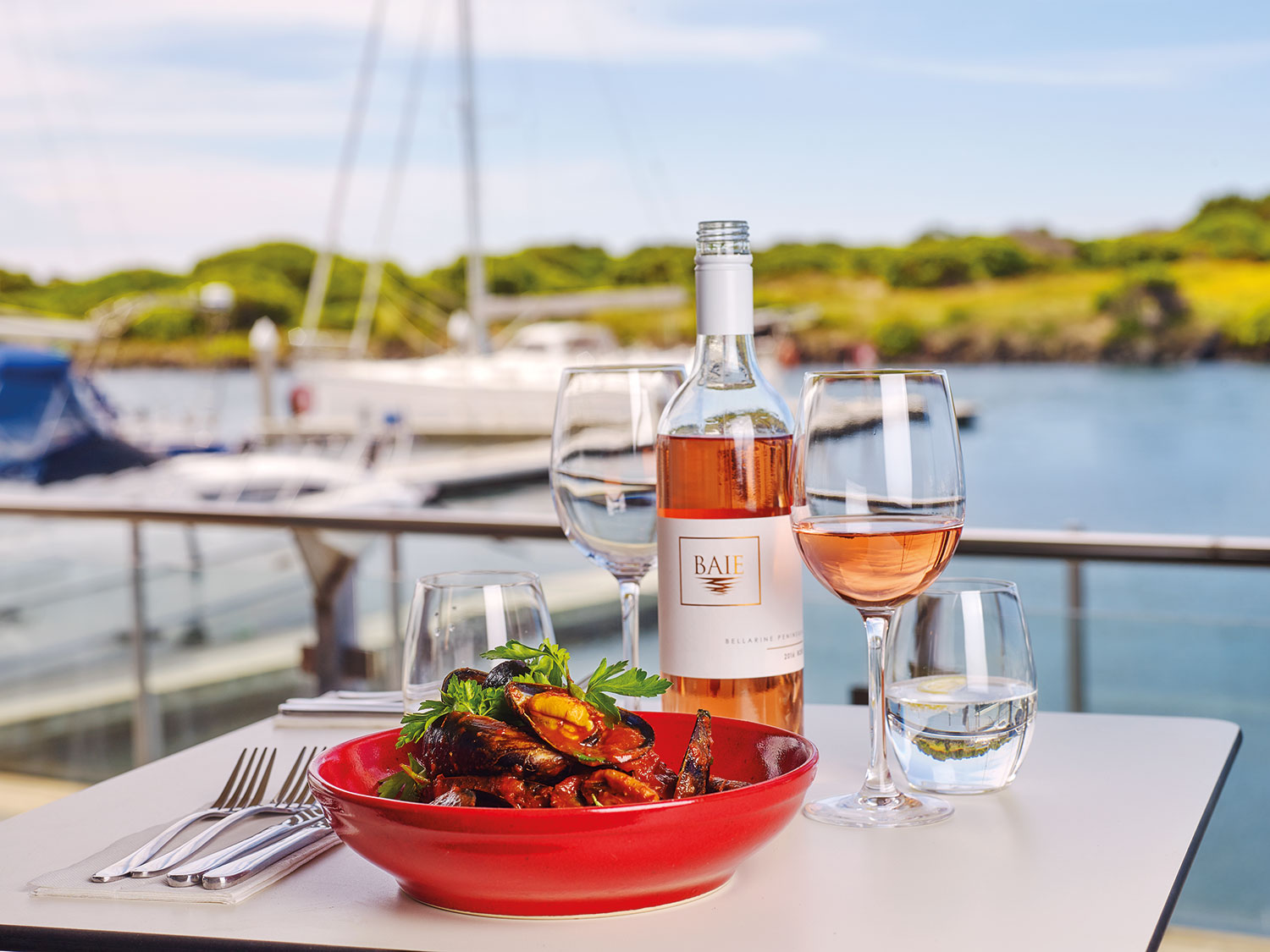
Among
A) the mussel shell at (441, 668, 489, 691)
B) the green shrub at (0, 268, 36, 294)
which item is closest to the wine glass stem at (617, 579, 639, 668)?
the mussel shell at (441, 668, 489, 691)

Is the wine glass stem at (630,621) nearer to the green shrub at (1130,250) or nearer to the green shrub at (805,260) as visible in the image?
the green shrub at (805,260)

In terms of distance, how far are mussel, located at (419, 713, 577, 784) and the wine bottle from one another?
176 mm

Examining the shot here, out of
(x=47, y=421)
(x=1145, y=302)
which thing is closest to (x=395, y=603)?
(x=47, y=421)

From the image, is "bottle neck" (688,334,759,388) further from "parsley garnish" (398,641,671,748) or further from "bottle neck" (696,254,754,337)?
"parsley garnish" (398,641,671,748)

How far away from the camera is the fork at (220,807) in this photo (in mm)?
584

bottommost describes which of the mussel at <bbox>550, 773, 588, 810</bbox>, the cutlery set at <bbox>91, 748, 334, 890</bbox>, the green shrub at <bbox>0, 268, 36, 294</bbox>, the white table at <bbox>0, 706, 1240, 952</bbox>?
the white table at <bbox>0, 706, 1240, 952</bbox>

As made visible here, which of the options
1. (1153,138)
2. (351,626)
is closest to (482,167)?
(351,626)

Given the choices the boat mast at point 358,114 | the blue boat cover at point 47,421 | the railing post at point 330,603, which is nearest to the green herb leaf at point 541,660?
the railing post at point 330,603

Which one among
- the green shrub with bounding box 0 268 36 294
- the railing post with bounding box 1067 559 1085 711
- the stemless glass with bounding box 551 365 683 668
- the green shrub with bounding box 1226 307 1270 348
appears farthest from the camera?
the green shrub with bounding box 1226 307 1270 348

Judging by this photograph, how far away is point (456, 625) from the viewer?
0.71 m

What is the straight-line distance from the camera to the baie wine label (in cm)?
69

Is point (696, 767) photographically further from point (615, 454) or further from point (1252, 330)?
point (1252, 330)

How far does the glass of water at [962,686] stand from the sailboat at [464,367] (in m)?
12.1

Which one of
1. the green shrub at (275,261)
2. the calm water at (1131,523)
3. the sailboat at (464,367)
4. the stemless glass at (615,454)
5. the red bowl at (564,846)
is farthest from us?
the green shrub at (275,261)
